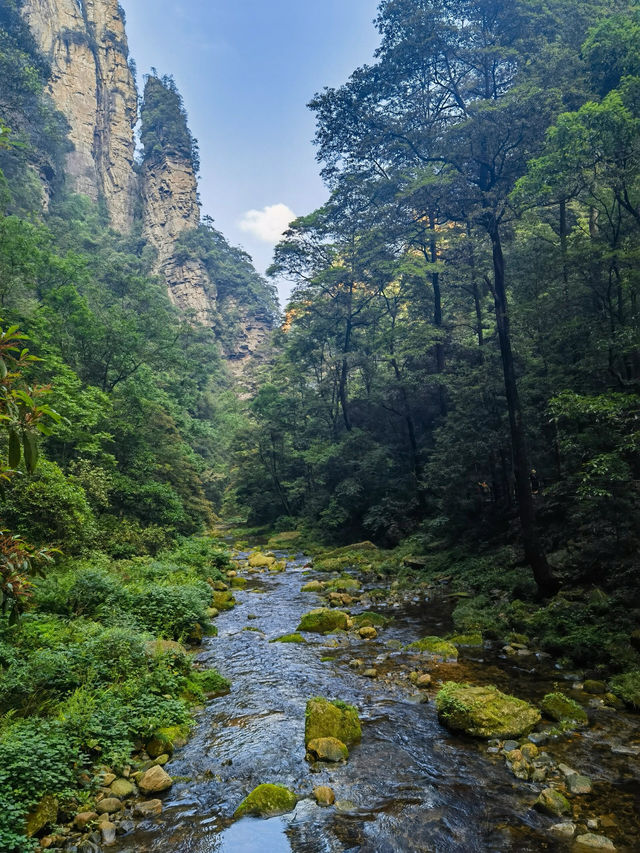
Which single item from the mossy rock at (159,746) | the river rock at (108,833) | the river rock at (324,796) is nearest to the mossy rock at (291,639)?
the mossy rock at (159,746)

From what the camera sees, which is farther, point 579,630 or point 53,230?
point 53,230

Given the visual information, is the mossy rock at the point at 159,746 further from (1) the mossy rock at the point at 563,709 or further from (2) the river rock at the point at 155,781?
(1) the mossy rock at the point at 563,709

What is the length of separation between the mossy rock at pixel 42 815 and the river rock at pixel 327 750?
273cm

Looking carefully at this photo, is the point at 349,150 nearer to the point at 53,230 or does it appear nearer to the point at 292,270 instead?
the point at 292,270

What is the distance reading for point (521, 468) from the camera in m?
11.5

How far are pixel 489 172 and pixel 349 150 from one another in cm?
1022

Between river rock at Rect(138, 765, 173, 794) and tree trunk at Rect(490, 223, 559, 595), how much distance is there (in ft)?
28.2

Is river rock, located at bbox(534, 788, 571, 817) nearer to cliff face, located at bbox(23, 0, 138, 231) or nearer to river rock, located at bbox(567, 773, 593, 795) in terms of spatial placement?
river rock, located at bbox(567, 773, 593, 795)

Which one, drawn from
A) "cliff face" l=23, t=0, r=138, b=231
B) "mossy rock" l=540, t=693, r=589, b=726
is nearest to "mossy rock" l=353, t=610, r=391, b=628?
"mossy rock" l=540, t=693, r=589, b=726

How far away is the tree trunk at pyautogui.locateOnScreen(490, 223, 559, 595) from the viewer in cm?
1076

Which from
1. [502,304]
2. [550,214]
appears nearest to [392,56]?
[550,214]

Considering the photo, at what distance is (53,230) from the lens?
140ft

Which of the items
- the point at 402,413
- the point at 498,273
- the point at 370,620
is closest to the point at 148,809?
the point at 370,620

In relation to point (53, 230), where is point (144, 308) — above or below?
below
